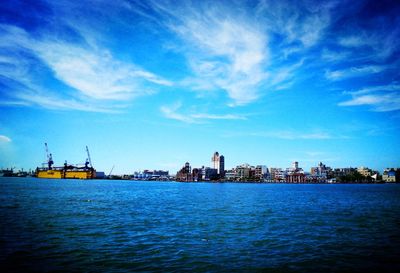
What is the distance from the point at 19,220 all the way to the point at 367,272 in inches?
1315

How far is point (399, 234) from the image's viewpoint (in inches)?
1054

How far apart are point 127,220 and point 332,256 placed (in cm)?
2321

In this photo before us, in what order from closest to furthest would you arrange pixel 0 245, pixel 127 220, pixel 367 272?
pixel 367 272
pixel 0 245
pixel 127 220

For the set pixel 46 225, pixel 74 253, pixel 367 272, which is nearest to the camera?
pixel 367 272

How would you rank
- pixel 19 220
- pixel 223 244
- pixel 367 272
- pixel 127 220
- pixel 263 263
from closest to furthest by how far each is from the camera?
pixel 367 272
pixel 263 263
pixel 223 244
pixel 19 220
pixel 127 220

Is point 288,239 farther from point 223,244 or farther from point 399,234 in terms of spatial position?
point 399,234

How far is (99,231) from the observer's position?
1046 inches

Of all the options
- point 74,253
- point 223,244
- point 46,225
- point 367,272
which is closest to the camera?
point 367,272

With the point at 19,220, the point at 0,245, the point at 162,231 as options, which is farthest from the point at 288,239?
the point at 19,220

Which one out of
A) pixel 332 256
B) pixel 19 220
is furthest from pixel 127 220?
pixel 332 256

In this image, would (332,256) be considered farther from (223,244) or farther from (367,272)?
(223,244)

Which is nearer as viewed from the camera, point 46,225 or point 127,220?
point 46,225

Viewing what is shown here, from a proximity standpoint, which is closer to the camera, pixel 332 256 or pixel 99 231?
pixel 332 256

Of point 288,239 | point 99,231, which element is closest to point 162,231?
point 99,231
